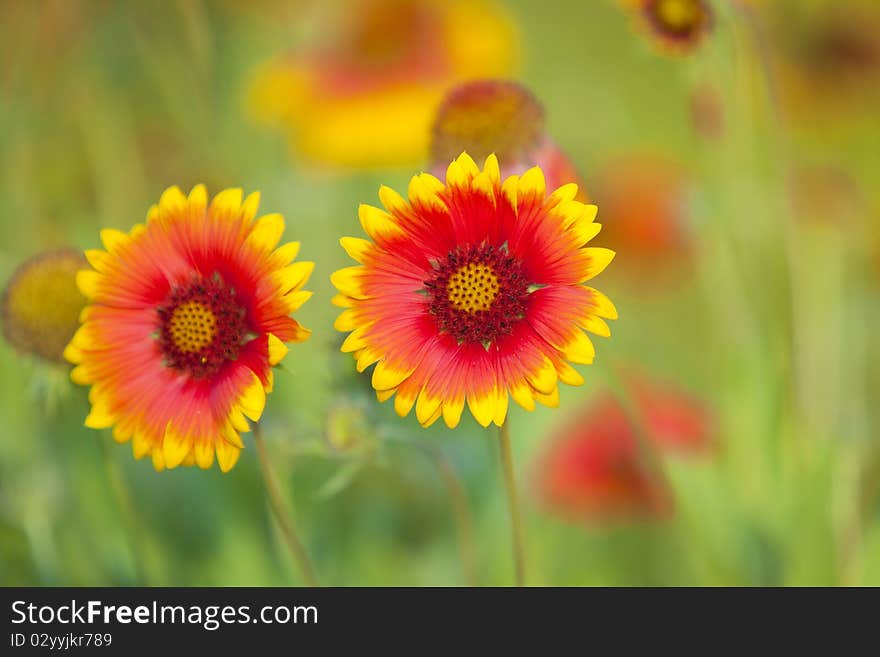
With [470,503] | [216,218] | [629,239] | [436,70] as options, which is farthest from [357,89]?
[216,218]

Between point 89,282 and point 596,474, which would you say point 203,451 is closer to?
point 89,282

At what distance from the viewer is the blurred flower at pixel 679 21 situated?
39cm

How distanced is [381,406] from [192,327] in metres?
0.11

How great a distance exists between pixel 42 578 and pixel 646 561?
0.36 m

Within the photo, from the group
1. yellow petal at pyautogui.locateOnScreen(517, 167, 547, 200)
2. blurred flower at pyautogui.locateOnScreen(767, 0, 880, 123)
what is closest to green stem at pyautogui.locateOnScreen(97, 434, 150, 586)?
yellow petal at pyautogui.locateOnScreen(517, 167, 547, 200)

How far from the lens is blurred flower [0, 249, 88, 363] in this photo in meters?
0.36

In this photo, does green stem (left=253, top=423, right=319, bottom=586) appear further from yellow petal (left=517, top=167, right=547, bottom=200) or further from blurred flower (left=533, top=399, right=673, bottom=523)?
blurred flower (left=533, top=399, right=673, bottom=523)


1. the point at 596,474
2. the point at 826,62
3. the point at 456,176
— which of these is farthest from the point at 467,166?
the point at 826,62

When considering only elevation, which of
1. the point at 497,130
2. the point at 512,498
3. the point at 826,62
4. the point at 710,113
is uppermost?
the point at 826,62

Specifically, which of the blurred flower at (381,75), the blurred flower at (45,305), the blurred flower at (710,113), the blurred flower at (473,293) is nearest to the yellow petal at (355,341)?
the blurred flower at (473,293)

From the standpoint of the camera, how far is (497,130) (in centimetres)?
38

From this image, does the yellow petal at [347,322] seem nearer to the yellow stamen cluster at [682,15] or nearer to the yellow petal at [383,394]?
the yellow petal at [383,394]

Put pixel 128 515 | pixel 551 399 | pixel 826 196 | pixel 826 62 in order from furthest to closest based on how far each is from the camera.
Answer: pixel 826 62 < pixel 826 196 < pixel 128 515 < pixel 551 399

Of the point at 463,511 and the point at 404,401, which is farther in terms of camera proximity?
the point at 463,511
